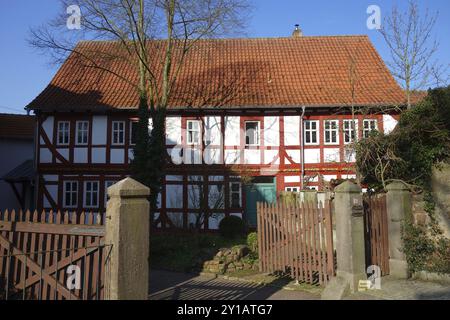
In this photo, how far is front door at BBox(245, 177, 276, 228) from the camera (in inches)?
Answer: 727

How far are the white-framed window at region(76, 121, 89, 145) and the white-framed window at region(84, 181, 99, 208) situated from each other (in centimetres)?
191

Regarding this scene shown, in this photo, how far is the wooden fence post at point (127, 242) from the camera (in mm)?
4711

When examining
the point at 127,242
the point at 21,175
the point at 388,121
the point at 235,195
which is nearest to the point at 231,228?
the point at 235,195

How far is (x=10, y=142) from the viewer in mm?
25641

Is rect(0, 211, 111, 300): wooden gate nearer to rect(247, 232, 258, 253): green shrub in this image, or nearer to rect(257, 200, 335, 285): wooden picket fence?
rect(257, 200, 335, 285): wooden picket fence

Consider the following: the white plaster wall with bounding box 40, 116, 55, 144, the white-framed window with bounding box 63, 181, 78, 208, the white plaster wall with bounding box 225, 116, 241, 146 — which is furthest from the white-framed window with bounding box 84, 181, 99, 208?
the white plaster wall with bounding box 225, 116, 241, 146

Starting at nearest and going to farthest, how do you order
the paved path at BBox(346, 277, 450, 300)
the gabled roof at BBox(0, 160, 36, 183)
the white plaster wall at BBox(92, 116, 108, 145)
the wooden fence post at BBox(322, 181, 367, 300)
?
1. the paved path at BBox(346, 277, 450, 300)
2. the wooden fence post at BBox(322, 181, 367, 300)
3. the white plaster wall at BBox(92, 116, 108, 145)
4. the gabled roof at BBox(0, 160, 36, 183)

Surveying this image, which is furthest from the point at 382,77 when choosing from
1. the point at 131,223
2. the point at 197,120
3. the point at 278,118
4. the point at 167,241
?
the point at 131,223

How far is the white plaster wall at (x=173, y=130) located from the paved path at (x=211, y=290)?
30.0 ft

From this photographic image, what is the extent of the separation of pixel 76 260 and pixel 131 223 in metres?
1.14

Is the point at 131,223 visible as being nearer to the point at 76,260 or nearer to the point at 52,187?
the point at 76,260

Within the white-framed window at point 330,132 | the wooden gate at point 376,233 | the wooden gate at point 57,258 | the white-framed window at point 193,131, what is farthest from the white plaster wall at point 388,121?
the wooden gate at point 57,258

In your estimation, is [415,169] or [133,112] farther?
[133,112]
